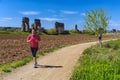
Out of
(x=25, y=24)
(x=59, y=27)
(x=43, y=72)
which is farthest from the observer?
(x=59, y=27)

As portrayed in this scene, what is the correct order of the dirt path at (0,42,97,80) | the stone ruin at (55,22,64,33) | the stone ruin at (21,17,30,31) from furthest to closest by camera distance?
1. the stone ruin at (55,22,64,33)
2. the stone ruin at (21,17,30,31)
3. the dirt path at (0,42,97,80)

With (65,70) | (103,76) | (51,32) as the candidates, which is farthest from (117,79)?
(51,32)

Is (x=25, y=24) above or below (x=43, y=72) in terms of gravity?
above

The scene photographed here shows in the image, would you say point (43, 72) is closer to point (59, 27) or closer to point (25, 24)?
point (25, 24)

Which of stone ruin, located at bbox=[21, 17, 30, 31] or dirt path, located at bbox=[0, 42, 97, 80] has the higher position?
stone ruin, located at bbox=[21, 17, 30, 31]

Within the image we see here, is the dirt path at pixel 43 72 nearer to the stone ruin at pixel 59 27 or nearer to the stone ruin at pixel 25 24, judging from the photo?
the stone ruin at pixel 25 24

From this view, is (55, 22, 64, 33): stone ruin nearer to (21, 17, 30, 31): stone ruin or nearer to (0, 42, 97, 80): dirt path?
(21, 17, 30, 31): stone ruin

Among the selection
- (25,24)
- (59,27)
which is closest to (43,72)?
(25,24)

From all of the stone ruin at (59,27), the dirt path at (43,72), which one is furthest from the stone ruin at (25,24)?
the dirt path at (43,72)

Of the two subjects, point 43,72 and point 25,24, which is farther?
point 25,24

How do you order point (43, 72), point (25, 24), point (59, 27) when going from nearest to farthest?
point (43, 72), point (25, 24), point (59, 27)

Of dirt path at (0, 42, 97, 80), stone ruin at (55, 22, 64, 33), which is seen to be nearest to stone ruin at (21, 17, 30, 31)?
stone ruin at (55, 22, 64, 33)

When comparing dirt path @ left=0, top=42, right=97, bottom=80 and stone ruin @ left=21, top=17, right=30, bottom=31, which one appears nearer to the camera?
dirt path @ left=0, top=42, right=97, bottom=80

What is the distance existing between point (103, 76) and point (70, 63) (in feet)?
20.8
